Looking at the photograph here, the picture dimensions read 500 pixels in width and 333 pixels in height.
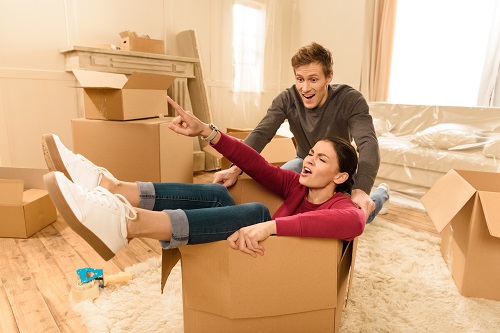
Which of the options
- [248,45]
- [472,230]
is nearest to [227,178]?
[472,230]

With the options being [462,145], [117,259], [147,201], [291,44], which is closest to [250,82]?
[291,44]

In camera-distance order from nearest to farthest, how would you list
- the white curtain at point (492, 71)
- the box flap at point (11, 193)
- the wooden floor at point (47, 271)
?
the wooden floor at point (47, 271) → the box flap at point (11, 193) → the white curtain at point (492, 71)

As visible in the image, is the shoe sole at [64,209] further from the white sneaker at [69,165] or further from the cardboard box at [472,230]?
the cardboard box at [472,230]

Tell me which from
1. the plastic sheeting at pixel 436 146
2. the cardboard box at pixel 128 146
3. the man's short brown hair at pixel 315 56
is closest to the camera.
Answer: the man's short brown hair at pixel 315 56

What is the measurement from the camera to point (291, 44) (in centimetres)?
455

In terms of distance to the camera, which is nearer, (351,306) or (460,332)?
(460,332)

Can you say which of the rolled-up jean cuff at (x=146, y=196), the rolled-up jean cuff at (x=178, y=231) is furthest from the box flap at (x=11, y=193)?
the rolled-up jean cuff at (x=178, y=231)

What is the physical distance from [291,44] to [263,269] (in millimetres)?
4159

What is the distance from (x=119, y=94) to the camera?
2107mm

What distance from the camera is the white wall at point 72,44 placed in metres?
2.47

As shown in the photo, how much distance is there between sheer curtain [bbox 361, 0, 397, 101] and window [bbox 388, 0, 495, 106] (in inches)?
2.7

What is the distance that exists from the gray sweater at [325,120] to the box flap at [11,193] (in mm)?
1232

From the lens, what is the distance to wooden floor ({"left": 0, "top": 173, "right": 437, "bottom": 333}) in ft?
3.81

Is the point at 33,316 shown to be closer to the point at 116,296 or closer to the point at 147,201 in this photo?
the point at 116,296
